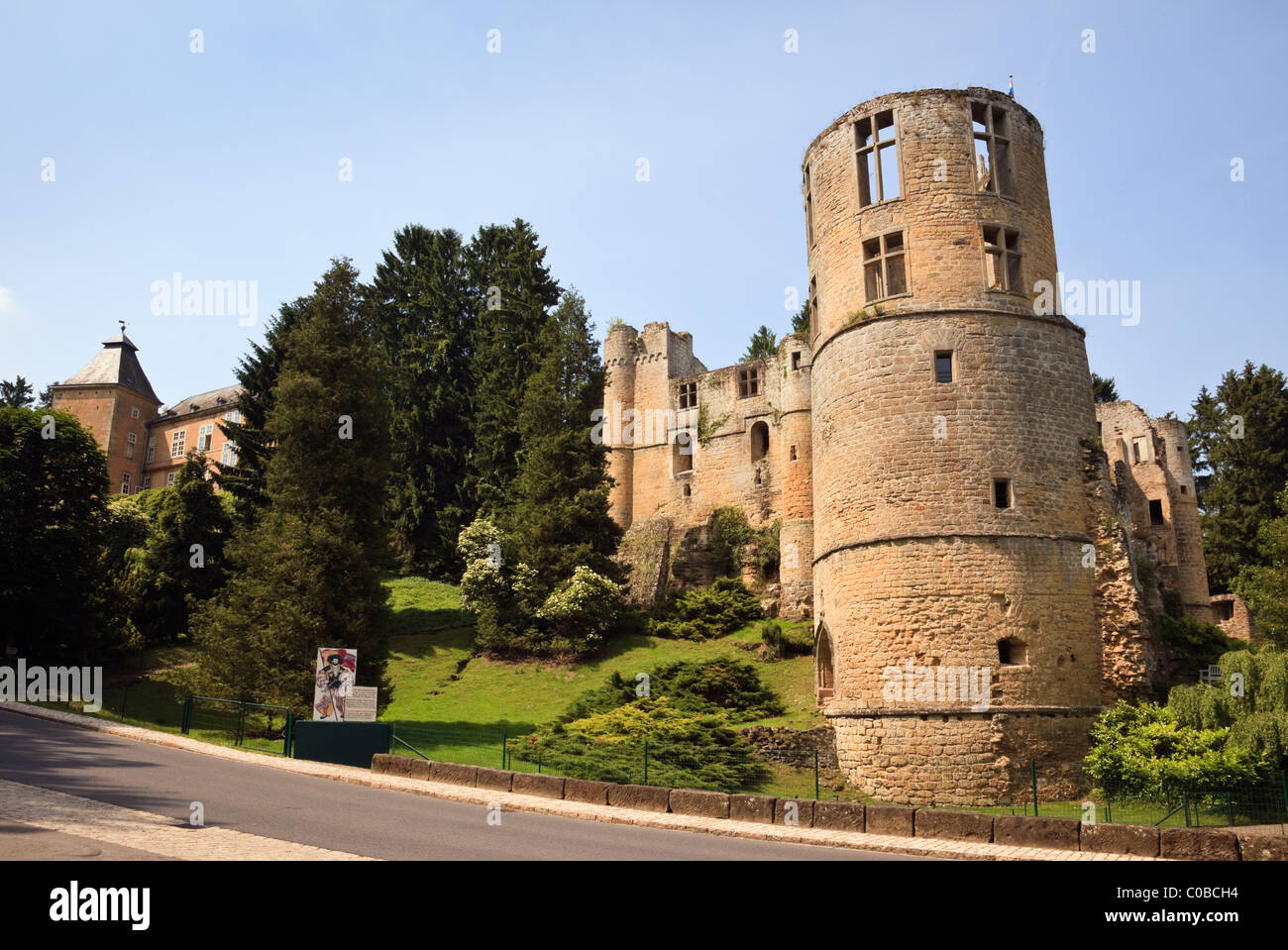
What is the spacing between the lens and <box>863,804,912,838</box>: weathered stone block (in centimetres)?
1334

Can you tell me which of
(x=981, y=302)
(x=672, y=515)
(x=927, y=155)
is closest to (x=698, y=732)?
(x=981, y=302)

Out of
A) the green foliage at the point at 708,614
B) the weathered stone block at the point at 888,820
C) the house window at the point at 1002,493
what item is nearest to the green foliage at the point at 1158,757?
the house window at the point at 1002,493

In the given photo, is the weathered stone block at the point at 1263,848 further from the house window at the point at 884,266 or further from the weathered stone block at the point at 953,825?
the house window at the point at 884,266

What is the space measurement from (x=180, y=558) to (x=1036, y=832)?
3576 centimetres

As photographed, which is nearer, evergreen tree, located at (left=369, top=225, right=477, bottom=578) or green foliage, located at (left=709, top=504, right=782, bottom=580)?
green foliage, located at (left=709, top=504, right=782, bottom=580)

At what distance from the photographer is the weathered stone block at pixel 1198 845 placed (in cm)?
1120

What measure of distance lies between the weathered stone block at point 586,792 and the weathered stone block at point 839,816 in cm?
360

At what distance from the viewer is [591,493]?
127ft

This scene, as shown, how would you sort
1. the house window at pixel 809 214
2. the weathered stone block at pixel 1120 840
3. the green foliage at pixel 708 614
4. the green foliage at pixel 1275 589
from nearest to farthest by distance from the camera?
the weathered stone block at pixel 1120 840 < the green foliage at pixel 1275 589 < the house window at pixel 809 214 < the green foliage at pixel 708 614

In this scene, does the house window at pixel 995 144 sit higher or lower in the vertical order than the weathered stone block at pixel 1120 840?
higher

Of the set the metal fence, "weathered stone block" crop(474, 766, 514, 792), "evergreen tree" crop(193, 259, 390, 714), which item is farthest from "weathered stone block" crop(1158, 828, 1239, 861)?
"evergreen tree" crop(193, 259, 390, 714)

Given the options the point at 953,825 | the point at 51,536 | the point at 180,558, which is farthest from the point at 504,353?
the point at 953,825

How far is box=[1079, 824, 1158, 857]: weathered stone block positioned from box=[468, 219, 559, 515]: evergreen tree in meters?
32.8

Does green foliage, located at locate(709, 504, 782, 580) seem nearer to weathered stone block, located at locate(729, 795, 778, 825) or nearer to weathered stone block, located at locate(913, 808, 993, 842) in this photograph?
weathered stone block, located at locate(729, 795, 778, 825)
